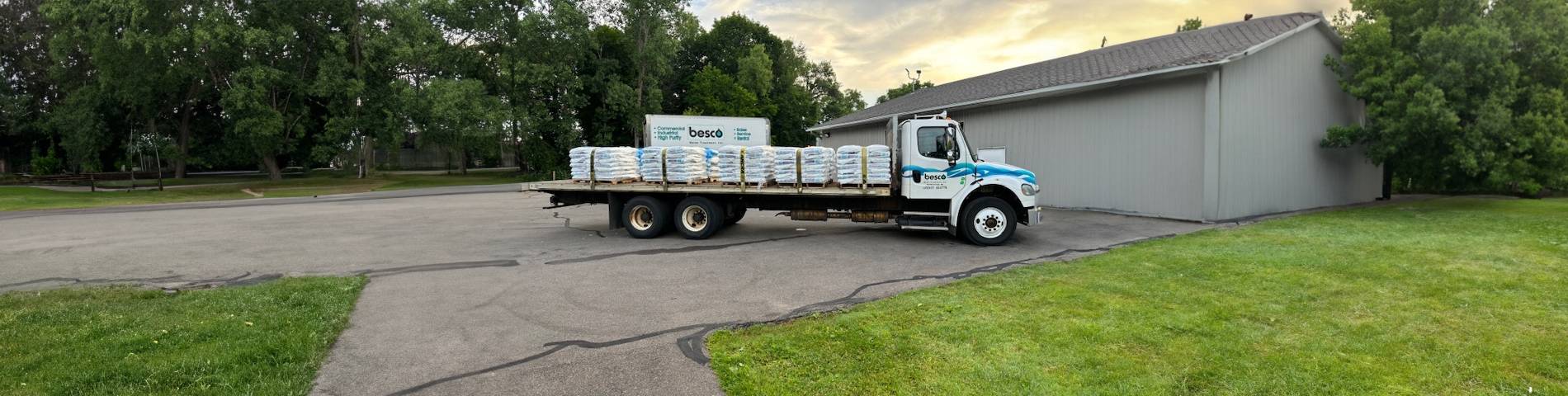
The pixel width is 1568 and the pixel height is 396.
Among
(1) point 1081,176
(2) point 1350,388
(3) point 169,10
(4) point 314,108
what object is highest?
(3) point 169,10

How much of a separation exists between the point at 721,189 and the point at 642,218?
1.64 meters

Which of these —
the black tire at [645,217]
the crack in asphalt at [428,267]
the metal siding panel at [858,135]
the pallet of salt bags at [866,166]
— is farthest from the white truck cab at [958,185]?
the metal siding panel at [858,135]

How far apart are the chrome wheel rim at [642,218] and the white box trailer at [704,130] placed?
7.29 m

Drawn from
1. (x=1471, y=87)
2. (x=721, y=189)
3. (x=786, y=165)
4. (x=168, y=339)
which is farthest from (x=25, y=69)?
(x=1471, y=87)

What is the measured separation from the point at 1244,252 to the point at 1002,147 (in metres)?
9.44

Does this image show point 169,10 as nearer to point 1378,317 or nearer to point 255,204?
point 255,204

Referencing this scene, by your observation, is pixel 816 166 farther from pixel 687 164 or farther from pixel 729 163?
pixel 687 164

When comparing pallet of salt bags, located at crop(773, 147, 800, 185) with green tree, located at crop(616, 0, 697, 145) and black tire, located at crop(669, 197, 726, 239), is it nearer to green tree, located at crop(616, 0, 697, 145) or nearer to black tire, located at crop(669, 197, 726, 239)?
black tire, located at crop(669, 197, 726, 239)

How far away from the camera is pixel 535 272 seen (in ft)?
29.3

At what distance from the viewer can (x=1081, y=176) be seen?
16.8 m

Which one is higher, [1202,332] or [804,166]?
[804,166]

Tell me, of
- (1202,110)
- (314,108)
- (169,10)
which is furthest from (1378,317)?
(314,108)

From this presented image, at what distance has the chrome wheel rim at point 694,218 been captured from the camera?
1216 centimetres

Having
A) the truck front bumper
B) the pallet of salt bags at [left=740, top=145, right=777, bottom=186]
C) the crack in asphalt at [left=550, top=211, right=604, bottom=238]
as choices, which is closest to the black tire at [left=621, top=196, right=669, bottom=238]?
the crack in asphalt at [left=550, top=211, right=604, bottom=238]
